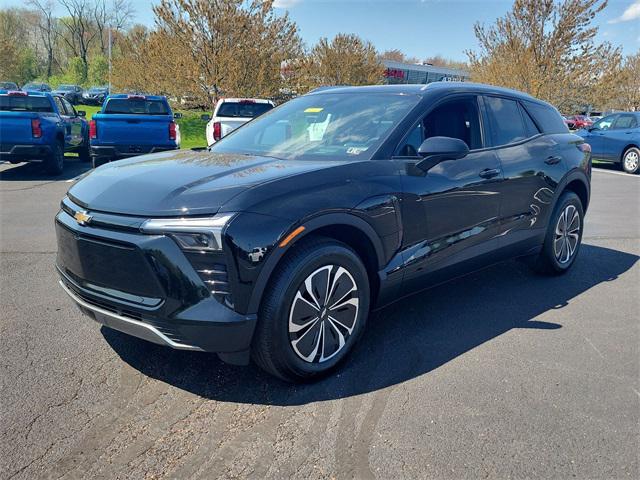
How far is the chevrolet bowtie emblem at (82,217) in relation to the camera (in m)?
2.86

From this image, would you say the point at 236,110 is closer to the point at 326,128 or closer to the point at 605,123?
the point at 326,128

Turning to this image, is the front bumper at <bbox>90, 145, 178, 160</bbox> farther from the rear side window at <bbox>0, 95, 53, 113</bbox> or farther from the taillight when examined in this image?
the rear side window at <bbox>0, 95, 53, 113</bbox>

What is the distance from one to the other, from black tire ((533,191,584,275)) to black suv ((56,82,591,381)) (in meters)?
0.51

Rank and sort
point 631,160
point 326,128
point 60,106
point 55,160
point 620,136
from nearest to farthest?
point 326,128 → point 55,160 → point 60,106 → point 631,160 → point 620,136

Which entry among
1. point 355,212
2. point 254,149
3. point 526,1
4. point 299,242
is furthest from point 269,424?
point 526,1

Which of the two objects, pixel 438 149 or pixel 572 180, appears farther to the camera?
pixel 572 180

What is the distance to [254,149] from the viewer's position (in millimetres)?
3959

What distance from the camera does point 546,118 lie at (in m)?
5.18

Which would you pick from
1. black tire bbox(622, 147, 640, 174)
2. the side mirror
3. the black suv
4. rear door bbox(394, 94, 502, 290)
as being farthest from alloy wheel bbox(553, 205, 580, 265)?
black tire bbox(622, 147, 640, 174)

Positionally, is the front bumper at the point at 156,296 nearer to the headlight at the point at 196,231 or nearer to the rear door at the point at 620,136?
the headlight at the point at 196,231

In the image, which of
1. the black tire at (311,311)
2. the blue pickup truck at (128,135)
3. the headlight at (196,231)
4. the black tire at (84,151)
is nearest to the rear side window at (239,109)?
the blue pickup truck at (128,135)

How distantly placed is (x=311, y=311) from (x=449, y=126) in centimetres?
192

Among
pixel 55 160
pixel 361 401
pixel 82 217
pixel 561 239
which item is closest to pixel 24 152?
pixel 55 160

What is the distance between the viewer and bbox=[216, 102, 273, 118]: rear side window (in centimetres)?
1393
